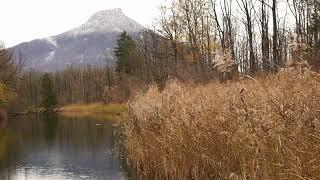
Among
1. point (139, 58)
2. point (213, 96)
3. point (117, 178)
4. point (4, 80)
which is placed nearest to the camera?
point (213, 96)

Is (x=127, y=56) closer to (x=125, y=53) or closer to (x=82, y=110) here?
(x=125, y=53)

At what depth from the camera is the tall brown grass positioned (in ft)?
18.4

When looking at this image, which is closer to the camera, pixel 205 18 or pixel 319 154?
pixel 319 154

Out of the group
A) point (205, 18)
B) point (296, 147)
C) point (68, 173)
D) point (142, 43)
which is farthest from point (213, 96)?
point (142, 43)

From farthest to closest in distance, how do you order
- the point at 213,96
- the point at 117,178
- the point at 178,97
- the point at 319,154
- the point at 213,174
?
the point at 117,178 → the point at 178,97 → the point at 213,96 → the point at 213,174 → the point at 319,154

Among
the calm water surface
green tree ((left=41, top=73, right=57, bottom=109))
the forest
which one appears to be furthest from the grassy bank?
the forest

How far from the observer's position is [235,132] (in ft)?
25.2

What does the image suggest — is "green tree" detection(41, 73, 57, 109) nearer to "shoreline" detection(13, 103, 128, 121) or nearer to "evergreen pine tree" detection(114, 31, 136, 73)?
"shoreline" detection(13, 103, 128, 121)

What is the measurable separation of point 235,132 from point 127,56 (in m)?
55.1

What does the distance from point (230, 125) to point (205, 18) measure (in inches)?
1126

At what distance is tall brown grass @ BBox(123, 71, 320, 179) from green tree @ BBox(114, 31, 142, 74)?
46344 millimetres

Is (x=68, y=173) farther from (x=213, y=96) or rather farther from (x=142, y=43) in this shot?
(x=142, y=43)

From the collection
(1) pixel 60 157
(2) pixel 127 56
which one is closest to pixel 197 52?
(1) pixel 60 157

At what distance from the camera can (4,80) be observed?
4741cm
